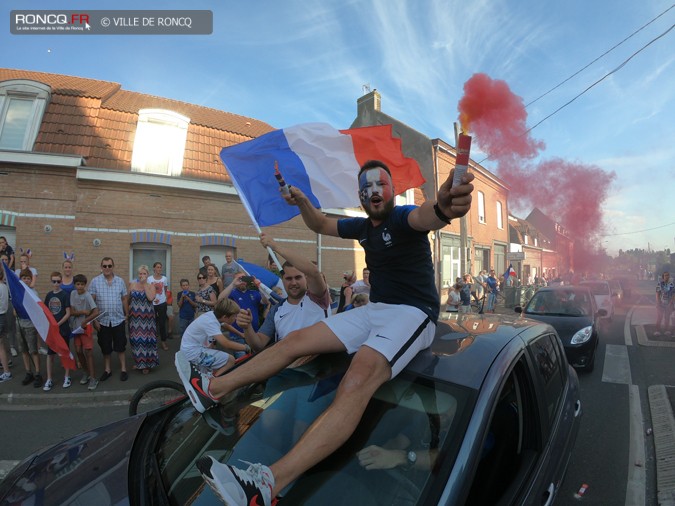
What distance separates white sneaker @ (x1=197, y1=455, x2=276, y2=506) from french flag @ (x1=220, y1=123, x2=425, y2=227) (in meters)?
3.62

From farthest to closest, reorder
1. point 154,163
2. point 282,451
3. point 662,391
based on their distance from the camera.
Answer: point 154,163, point 662,391, point 282,451

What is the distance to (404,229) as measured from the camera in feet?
6.89

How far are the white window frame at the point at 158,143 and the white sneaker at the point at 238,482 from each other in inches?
421

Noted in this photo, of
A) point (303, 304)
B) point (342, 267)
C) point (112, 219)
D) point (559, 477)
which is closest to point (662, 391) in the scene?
point (559, 477)

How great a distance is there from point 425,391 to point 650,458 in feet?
11.2

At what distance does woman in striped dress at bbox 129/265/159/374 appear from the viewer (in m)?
6.46

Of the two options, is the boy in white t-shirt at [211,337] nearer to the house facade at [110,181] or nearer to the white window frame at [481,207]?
the house facade at [110,181]

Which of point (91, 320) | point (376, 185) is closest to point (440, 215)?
point (376, 185)

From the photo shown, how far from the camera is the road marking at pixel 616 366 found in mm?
5969

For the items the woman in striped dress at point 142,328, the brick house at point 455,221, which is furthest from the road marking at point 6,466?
the brick house at point 455,221

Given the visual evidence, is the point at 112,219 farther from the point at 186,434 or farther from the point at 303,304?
the point at 186,434

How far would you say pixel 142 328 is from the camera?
6488 millimetres

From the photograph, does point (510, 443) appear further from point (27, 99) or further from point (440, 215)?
point (27, 99)

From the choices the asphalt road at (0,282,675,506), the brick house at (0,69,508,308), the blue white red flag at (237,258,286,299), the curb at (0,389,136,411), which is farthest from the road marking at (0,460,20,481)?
the brick house at (0,69,508,308)
